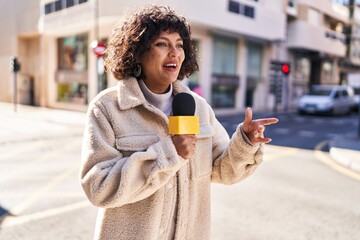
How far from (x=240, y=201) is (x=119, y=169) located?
3.44 m

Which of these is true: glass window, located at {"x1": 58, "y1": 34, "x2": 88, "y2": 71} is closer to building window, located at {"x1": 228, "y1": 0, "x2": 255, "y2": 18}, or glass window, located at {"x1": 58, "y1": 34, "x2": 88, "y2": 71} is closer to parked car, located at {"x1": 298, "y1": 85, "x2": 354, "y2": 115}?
building window, located at {"x1": 228, "y1": 0, "x2": 255, "y2": 18}

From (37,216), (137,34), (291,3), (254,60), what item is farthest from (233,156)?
(291,3)

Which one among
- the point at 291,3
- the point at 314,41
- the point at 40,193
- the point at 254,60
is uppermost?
the point at 291,3

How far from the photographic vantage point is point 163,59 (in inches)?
62.9

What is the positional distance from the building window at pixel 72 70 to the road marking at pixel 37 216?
1645 centimetres

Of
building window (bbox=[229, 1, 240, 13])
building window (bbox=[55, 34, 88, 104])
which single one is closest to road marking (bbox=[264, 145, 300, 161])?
building window (bbox=[229, 1, 240, 13])

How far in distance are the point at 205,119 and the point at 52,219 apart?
274cm

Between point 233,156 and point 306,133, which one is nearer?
point 233,156

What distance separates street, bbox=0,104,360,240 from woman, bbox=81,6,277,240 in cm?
200

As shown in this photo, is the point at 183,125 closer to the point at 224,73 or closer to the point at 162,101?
the point at 162,101

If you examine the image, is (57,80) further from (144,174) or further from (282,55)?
(144,174)

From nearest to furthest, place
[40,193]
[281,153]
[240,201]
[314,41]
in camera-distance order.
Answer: [240,201] < [40,193] < [281,153] < [314,41]

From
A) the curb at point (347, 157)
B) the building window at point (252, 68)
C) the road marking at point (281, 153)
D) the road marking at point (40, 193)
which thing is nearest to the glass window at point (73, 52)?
the building window at point (252, 68)

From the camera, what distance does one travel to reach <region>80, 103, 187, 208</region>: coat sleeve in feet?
4.45
